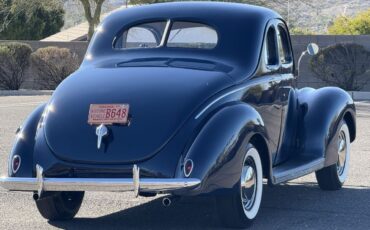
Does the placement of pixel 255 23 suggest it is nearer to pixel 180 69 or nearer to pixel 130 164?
pixel 180 69

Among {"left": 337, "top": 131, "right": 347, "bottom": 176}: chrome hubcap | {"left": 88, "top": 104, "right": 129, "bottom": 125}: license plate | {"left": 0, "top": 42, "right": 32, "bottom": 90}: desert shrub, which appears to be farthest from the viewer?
{"left": 0, "top": 42, "right": 32, "bottom": 90}: desert shrub

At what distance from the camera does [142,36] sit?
9.54 m

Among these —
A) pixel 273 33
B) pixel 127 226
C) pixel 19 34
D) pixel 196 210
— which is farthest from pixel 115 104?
pixel 19 34

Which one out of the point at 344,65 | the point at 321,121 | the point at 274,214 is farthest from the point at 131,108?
the point at 344,65

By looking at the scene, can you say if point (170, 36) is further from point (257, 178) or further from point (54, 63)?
point (54, 63)

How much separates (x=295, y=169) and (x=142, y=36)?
187 cm

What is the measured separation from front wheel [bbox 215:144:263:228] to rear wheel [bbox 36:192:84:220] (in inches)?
57.0

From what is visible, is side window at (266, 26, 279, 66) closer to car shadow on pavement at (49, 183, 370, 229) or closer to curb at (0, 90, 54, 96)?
car shadow on pavement at (49, 183, 370, 229)

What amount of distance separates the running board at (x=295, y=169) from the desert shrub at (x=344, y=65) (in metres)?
17.5

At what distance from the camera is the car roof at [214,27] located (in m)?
9.15

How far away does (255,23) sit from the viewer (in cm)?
950

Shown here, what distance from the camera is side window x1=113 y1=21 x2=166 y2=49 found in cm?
941

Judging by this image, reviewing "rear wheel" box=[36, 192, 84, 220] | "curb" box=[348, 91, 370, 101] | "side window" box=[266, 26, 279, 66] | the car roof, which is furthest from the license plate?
"curb" box=[348, 91, 370, 101]

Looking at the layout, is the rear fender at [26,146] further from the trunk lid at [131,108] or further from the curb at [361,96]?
the curb at [361,96]
